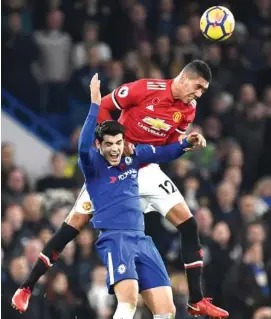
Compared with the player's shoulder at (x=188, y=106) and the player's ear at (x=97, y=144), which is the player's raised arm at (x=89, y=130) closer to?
the player's ear at (x=97, y=144)

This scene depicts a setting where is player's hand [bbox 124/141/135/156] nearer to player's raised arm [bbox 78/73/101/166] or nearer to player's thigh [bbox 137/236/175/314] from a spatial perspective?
player's raised arm [bbox 78/73/101/166]

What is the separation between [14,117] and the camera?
1770cm

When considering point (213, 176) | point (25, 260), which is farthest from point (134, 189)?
point (213, 176)

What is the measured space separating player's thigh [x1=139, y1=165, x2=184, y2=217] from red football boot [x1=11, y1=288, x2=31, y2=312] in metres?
1.32

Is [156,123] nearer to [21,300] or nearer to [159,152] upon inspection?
[159,152]

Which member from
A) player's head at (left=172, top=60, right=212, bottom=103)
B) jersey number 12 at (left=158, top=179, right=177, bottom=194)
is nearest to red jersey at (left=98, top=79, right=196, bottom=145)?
player's head at (left=172, top=60, right=212, bottom=103)

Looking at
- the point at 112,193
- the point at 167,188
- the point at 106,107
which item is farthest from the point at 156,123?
the point at 112,193

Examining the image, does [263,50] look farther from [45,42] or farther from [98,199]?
[98,199]

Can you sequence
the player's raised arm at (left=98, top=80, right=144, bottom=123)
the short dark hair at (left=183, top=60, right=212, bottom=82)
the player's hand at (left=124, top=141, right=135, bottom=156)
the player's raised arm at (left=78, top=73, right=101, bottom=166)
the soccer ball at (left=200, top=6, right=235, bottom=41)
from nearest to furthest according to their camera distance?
the player's raised arm at (left=78, top=73, right=101, bottom=166), the player's hand at (left=124, top=141, right=135, bottom=156), the short dark hair at (left=183, top=60, right=212, bottom=82), the player's raised arm at (left=98, top=80, right=144, bottom=123), the soccer ball at (left=200, top=6, right=235, bottom=41)

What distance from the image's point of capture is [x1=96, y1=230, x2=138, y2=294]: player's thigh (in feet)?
36.3

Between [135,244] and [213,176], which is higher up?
[135,244]

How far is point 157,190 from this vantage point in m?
12.0

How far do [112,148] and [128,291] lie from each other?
45.7 inches

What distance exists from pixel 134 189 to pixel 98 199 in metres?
0.33
